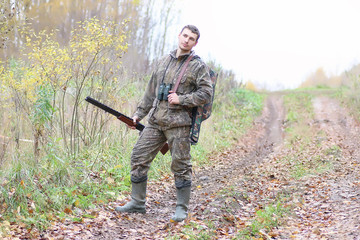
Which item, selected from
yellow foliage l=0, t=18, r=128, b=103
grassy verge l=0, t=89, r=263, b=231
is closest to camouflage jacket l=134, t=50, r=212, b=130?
grassy verge l=0, t=89, r=263, b=231

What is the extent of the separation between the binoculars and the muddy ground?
4.81 feet

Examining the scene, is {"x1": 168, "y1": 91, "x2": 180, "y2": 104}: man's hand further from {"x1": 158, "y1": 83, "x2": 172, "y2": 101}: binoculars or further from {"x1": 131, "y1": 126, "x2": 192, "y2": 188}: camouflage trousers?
{"x1": 131, "y1": 126, "x2": 192, "y2": 188}: camouflage trousers

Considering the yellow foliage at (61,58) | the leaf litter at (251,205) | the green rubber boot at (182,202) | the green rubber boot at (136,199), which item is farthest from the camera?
the yellow foliage at (61,58)

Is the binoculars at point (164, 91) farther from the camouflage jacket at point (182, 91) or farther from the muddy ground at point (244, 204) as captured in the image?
the muddy ground at point (244, 204)

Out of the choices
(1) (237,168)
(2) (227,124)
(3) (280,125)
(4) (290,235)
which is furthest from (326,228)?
(3) (280,125)

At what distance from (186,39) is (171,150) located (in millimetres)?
1316

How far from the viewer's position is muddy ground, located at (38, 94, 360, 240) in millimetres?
4234

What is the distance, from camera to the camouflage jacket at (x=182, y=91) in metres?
4.52

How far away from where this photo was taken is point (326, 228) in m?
4.42

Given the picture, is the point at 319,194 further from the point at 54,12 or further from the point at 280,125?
the point at 280,125

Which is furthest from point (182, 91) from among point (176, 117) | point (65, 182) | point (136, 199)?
point (65, 182)

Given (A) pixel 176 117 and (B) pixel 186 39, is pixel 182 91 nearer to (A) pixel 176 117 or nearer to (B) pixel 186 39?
(A) pixel 176 117

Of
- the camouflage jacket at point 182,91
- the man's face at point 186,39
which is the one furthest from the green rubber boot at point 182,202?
the man's face at point 186,39

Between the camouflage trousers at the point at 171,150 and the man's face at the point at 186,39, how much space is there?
94 centimetres
